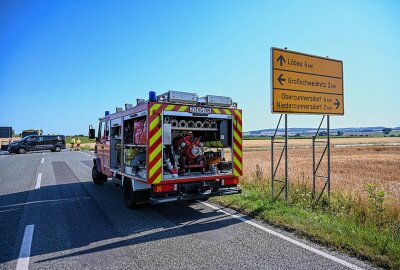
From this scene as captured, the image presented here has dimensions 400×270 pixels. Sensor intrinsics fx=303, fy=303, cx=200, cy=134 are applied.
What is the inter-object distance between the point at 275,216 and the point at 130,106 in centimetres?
435

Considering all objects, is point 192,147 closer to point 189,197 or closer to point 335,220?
point 189,197

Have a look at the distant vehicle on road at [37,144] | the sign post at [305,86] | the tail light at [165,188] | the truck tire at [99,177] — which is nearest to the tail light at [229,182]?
the sign post at [305,86]

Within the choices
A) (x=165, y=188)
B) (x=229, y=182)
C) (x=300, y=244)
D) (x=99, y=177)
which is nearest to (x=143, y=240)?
(x=165, y=188)

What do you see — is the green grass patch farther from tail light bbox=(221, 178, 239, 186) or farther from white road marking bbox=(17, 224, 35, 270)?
white road marking bbox=(17, 224, 35, 270)

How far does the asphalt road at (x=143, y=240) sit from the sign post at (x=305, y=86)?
2.71 meters

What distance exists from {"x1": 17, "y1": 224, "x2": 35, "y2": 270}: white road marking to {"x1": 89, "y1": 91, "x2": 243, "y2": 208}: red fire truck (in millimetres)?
2084

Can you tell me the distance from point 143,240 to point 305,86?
5.41 metres

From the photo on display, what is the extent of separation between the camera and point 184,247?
459 centimetres

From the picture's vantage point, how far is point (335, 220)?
18.8ft

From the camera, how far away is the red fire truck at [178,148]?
630 centimetres

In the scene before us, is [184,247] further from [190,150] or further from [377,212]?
[377,212]

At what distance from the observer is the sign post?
7.25 metres

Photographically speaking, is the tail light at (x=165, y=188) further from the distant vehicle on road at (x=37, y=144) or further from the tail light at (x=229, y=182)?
the distant vehicle on road at (x=37, y=144)

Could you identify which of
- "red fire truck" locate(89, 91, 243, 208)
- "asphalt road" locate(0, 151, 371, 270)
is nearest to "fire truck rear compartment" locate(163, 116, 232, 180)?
"red fire truck" locate(89, 91, 243, 208)
